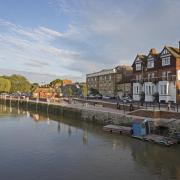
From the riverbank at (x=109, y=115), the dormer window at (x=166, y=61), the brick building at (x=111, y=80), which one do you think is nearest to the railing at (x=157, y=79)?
the dormer window at (x=166, y=61)

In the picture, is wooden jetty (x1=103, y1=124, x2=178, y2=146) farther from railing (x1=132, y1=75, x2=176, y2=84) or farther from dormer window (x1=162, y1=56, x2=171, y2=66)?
dormer window (x1=162, y1=56, x2=171, y2=66)

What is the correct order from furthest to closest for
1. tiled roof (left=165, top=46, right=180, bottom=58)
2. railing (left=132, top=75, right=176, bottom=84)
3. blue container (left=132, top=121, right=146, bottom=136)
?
tiled roof (left=165, top=46, right=180, bottom=58)
railing (left=132, top=75, right=176, bottom=84)
blue container (left=132, top=121, right=146, bottom=136)

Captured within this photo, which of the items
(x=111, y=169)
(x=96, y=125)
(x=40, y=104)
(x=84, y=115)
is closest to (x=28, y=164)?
(x=111, y=169)

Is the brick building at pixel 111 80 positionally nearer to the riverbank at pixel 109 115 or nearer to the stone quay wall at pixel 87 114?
the stone quay wall at pixel 87 114

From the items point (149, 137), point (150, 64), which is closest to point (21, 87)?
point (150, 64)

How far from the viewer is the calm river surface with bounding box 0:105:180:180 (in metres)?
17.1

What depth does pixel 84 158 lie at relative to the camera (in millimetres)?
20641

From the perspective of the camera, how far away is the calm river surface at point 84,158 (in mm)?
17109

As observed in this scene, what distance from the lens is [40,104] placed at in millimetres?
65688

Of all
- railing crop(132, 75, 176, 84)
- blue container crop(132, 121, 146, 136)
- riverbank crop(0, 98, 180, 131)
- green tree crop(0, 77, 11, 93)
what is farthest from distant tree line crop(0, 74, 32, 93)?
blue container crop(132, 121, 146, 136)

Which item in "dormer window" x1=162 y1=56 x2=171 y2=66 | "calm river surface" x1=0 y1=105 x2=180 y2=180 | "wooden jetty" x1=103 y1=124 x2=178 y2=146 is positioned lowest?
"calm river surface" x1=0 y1=105 x2=180 y2=180

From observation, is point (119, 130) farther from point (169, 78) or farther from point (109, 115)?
point (169, 78)

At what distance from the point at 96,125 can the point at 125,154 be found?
596 inches

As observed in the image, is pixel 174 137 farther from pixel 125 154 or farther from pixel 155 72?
pixel 155 72
